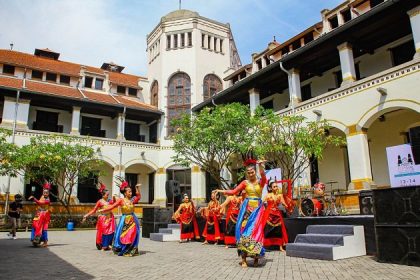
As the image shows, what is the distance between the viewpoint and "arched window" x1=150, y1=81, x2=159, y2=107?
2954cm

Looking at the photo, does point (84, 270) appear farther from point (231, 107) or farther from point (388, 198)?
point (231, 107)

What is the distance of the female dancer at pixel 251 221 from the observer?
654cm

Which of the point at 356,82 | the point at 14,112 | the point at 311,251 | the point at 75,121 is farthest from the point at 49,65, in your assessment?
the point at 311,251

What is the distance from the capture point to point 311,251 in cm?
765

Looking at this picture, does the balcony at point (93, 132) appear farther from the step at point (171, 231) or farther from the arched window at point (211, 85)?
the step at point (171, 231)

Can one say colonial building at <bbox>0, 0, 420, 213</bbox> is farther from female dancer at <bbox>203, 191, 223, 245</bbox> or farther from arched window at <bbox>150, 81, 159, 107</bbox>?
female dancer at <bbox>203, 191, 223, 245</bbox>

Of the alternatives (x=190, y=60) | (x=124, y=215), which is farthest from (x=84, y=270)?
(x=190, y=60)

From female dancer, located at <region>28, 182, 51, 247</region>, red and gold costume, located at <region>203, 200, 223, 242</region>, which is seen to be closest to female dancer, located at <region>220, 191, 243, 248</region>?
red and gold costume, located at <region>203, 200, 223, 242</region>

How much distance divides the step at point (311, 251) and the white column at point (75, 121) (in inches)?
810

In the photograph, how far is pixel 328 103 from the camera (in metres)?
17.2

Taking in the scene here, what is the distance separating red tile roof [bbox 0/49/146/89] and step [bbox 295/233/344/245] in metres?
24.9

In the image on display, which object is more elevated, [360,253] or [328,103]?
[328,103]

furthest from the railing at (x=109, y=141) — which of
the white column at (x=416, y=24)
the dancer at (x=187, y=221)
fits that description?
the white column at (x=416, y=24)

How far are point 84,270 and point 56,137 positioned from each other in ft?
59.3
